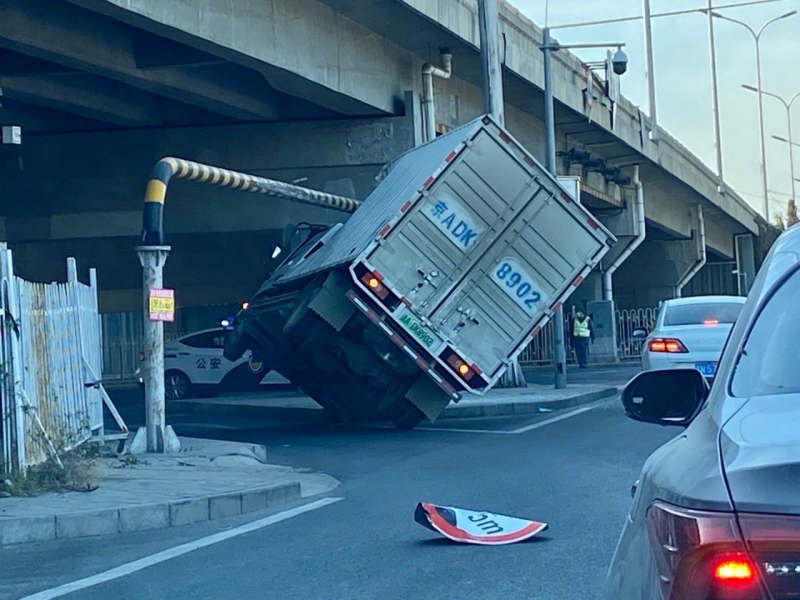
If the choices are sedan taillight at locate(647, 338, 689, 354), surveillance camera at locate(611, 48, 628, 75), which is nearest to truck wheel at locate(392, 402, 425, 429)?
sedan taillight at locate(647, 338, 689, 354)

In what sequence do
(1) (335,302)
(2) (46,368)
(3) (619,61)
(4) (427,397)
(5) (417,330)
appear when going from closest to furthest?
(2) (46,368) → (5) (417,330) → (1) (335,302) → (4) (427,397) → (3) (619,61)

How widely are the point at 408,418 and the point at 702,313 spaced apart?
168 inches

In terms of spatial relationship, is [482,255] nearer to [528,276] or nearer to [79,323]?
[528,276]

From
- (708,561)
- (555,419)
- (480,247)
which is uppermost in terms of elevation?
(480,247)

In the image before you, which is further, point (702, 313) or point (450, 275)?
point (702, 313)

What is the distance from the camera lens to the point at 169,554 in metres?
8.16

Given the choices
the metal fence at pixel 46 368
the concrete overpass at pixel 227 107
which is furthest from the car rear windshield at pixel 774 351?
the concrete overpass at pixel 227 107

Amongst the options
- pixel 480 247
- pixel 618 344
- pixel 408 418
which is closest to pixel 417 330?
pixel 480 247

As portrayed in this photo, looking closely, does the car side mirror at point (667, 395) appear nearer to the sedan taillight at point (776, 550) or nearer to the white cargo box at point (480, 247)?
the sedan taillight at point (776, 550)

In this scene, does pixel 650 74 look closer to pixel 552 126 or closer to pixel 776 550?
pixel 552 126

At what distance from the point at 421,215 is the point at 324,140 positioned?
27.4 ft

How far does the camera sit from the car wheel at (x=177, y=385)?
26.7m

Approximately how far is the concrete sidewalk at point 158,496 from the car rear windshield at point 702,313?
6.57 meters

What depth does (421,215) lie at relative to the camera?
15297mm
